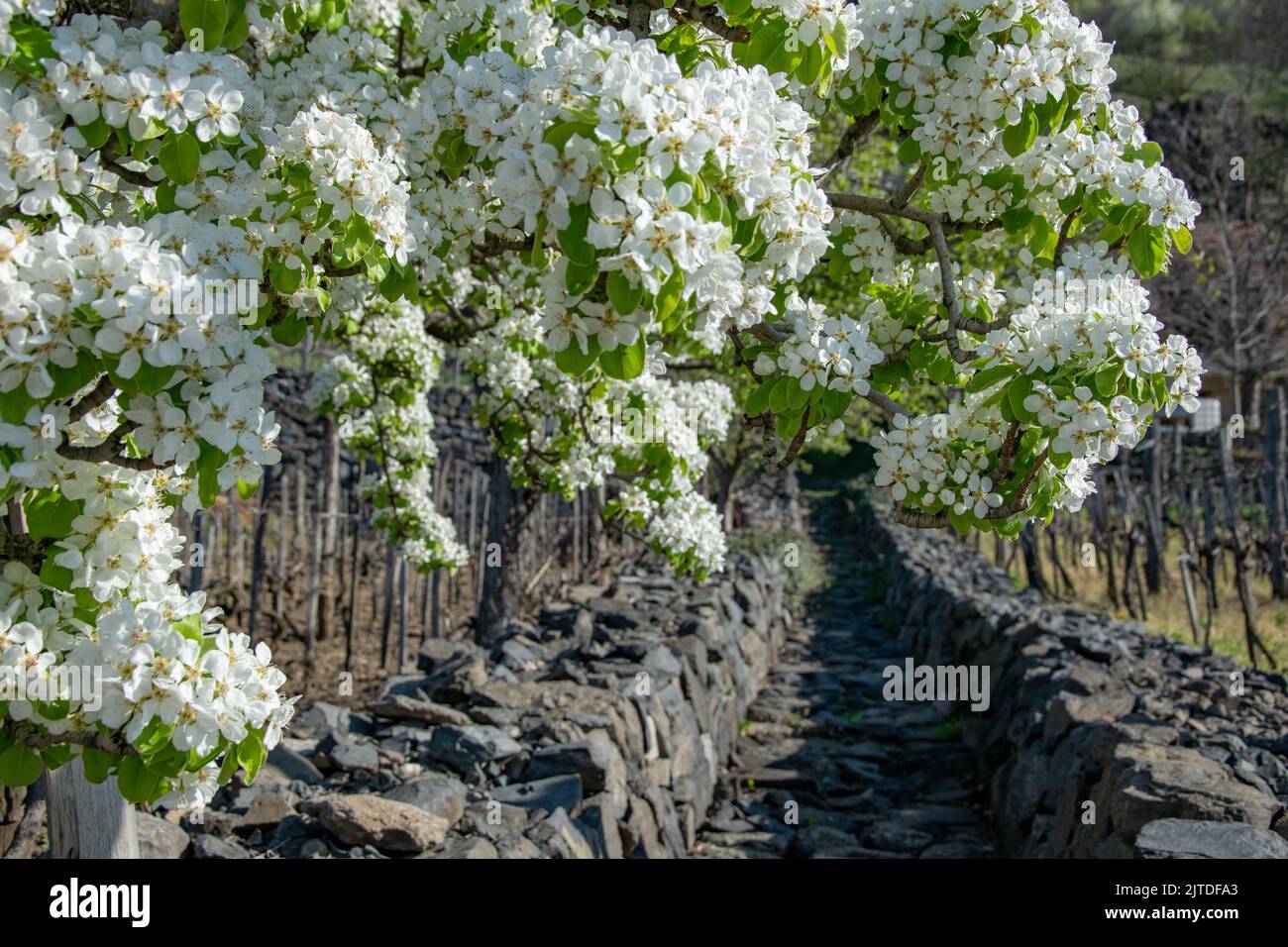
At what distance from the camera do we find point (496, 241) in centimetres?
423

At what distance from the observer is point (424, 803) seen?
4910 mm

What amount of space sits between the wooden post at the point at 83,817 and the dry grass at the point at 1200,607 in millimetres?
10050

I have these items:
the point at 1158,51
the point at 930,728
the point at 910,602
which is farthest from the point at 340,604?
the point at 1158,51

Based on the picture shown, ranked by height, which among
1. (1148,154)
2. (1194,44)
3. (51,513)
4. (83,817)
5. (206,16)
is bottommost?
(83,817)

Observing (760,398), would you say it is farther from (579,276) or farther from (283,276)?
(283,276)

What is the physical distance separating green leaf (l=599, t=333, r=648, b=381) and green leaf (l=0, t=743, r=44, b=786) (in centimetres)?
163

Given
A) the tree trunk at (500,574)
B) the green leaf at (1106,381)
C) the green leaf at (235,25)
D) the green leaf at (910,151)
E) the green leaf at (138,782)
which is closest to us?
the green leaf at (138,782)

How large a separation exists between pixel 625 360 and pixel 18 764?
171cm

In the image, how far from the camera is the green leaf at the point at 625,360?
267cm

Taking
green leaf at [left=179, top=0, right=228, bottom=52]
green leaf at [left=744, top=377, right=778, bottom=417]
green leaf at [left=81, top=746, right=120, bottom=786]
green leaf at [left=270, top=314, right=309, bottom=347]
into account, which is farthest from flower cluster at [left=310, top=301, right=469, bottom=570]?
green leaf at [left=81, top=746, right=120, bottom=786]

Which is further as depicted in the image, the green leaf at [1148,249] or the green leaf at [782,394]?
the green leaf at [1148,249]

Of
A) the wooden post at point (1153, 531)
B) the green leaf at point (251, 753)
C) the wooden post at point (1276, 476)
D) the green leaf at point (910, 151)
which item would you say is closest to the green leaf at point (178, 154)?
the green leaf at point (251, 753)

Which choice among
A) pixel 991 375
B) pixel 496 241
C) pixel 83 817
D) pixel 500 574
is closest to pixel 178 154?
pixel 496 241

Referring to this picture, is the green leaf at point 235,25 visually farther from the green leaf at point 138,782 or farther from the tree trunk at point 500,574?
the tree trunk at point 500,574
